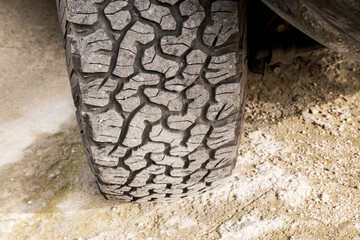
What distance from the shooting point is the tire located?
109cm

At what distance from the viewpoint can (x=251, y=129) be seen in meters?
1.87

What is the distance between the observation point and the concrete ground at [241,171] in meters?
1.45

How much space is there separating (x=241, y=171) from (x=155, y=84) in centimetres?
64

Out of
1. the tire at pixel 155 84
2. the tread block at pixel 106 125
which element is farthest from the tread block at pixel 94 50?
the tread block at pixel 106 125

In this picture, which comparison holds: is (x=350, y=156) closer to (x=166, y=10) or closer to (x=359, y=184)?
(x=359, y=184)

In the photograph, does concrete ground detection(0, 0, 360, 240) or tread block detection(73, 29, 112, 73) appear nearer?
tread block detection(73, 29, 112, 73)

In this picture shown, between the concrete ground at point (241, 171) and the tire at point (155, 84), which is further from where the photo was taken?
the concrete ground at point (241, 171)

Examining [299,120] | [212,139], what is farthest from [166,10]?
[299,120]

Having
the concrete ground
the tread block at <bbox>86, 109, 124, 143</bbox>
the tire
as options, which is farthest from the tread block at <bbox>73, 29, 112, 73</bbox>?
the concrete ground

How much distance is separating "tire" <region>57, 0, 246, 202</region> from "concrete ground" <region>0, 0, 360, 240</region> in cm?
16

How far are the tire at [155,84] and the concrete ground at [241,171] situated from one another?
0.16 metres

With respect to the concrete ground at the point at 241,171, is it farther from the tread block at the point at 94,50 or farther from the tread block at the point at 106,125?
the tread block at the point at 94,50

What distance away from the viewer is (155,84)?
3.89 ft

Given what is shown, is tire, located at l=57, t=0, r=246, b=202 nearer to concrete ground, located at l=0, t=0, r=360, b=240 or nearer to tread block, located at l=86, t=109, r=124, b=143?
tread block, located at l=86, t=109, r=124, b=143
